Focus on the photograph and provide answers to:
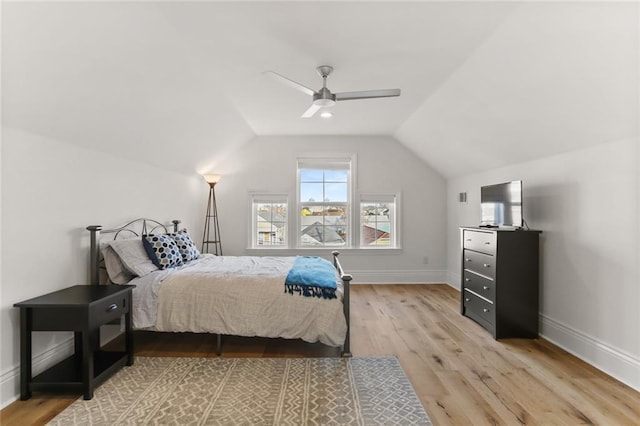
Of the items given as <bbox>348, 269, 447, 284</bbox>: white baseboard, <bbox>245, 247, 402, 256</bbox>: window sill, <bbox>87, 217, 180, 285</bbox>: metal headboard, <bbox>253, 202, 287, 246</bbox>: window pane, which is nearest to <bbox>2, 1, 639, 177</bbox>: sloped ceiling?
<bbox>87, 217, 180, 285</bbox>: metal headboard

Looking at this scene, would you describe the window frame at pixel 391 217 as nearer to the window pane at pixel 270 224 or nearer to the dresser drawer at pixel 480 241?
the window pane at pixel 270 224

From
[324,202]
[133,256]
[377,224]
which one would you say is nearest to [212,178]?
[324,202]

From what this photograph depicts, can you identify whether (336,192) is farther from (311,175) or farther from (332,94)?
(332,94)

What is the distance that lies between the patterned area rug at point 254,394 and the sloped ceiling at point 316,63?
1955mm

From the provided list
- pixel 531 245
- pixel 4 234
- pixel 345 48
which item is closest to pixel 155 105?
pixel 4 234

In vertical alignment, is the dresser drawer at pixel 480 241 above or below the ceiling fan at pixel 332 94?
below

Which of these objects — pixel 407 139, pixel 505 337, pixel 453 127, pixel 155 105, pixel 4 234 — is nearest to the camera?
pixel 4 234

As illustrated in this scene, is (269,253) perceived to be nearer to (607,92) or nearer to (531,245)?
(531,245)

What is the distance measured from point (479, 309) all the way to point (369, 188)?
276 cm

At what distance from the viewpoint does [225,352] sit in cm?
292

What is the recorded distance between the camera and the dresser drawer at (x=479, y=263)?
11.0ft

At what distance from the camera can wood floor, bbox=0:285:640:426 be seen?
2.03 metres

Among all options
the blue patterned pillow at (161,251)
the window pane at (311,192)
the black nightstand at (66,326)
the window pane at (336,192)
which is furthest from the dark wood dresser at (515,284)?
the black nightstand at (66,326)

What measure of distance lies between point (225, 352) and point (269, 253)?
8.97 ft
